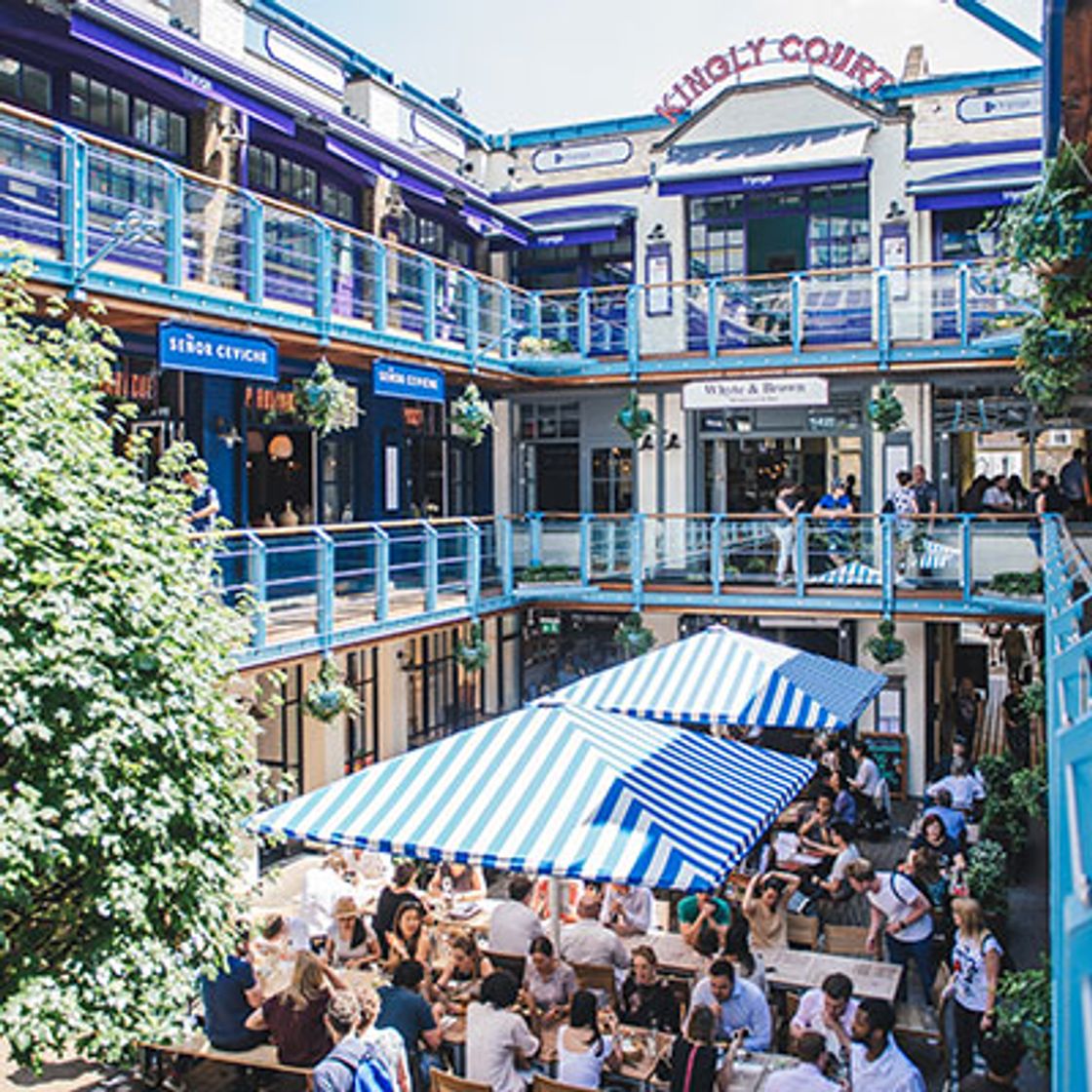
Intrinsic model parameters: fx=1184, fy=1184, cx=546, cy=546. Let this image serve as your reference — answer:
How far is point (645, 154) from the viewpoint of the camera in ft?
73.0

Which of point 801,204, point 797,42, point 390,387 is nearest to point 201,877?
point 390,387

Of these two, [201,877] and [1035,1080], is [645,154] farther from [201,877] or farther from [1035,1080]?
[201,877]

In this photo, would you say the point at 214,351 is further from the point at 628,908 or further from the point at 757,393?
the point at 757,393

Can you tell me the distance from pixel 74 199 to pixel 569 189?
13.1 meters

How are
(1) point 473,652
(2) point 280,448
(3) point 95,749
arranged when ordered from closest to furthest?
(3) point 95,749
(2) point 280,448
(1) point 473,652

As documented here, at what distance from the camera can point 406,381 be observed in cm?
1638

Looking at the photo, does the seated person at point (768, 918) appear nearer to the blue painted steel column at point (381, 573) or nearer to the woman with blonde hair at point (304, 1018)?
the woman with blonde hair at point (304, 1018)

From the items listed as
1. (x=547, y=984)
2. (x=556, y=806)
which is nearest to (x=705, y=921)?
(x=547, y=984)

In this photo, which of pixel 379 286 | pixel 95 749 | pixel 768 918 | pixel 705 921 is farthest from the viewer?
pixel 379 286

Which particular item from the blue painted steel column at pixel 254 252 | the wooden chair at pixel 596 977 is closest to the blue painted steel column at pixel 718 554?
the blue painted steel column at pixel 254 252

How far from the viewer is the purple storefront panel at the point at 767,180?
19.9 meters

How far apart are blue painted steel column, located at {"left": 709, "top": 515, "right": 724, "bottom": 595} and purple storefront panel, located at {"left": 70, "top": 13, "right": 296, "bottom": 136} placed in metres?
8.37

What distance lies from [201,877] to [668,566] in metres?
13.6

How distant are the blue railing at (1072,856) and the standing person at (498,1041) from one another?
3.68 metres
